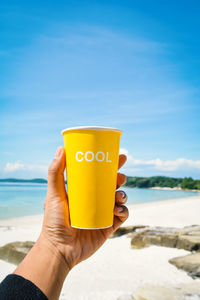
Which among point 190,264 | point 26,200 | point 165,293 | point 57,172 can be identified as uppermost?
point 57,172

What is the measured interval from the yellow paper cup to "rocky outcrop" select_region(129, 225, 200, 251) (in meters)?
3.49

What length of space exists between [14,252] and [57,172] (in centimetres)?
311

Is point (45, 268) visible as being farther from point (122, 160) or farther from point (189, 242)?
point (189, 242)

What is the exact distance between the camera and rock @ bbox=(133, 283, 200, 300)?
2.55 metres

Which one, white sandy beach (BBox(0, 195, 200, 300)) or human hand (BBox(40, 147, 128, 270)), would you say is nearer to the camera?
human hand (BBox(40, 147, 128, 270))

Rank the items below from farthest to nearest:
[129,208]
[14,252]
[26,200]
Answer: [26,200], [129,208], [14,252]

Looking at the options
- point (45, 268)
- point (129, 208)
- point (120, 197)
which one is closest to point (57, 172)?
point (120, 197)

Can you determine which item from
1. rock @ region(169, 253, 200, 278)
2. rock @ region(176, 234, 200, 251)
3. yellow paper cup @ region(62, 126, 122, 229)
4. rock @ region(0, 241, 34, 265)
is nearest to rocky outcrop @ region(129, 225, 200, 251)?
rock @ region(176, 234, 200, 251)

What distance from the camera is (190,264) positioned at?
3539 millimetres

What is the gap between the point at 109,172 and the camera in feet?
5.08

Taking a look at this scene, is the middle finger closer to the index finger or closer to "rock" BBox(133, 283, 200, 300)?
the index finger

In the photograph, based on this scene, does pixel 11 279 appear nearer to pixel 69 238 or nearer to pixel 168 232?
pixel 69 238

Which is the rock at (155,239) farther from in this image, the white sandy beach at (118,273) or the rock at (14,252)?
the rock at (14,252)

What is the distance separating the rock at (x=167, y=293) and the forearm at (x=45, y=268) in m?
1.39
